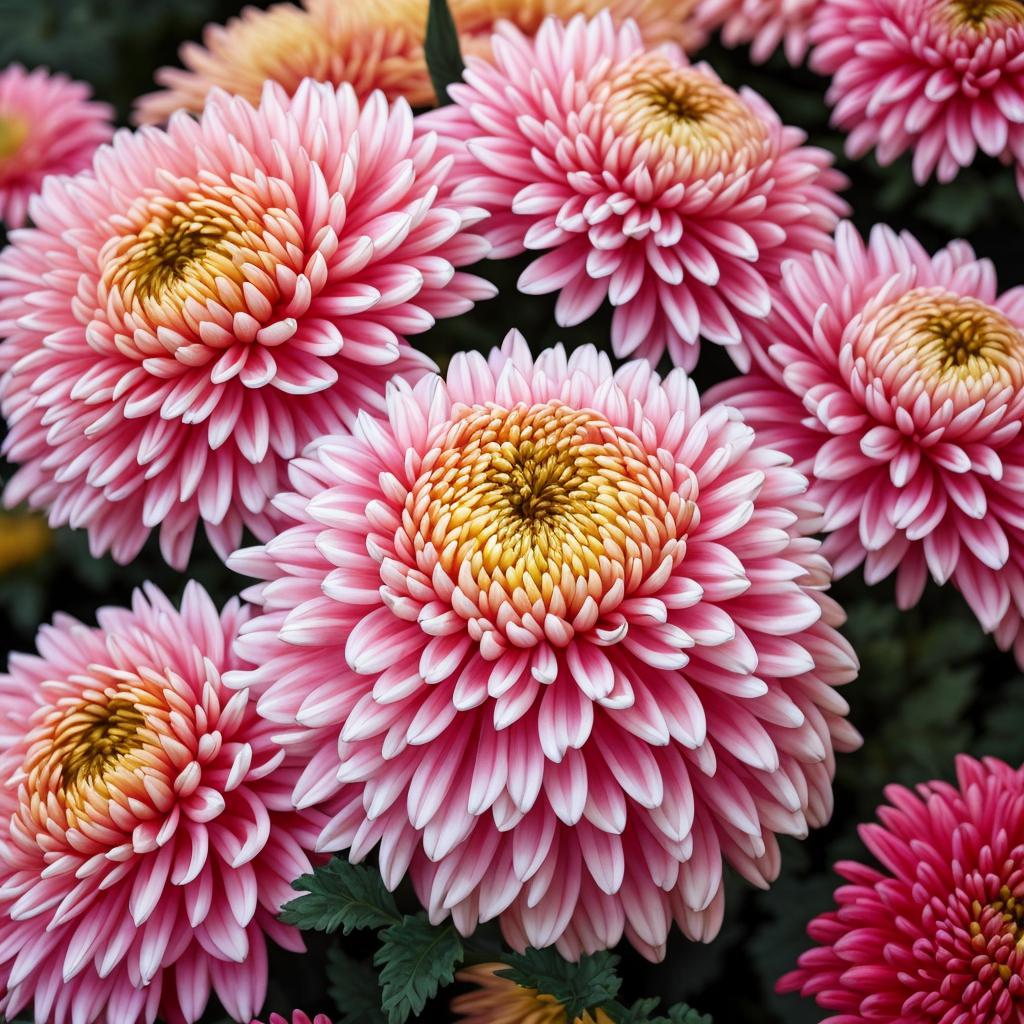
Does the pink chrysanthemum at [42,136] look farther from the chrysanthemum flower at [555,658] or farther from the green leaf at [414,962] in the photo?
the green leaf at [414,962]

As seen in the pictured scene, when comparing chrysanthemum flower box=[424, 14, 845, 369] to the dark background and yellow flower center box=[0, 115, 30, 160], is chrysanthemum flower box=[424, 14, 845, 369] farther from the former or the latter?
yellow flower center box=[0, 115, 30, 160]

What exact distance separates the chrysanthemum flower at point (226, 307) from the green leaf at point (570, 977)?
267 millimetres

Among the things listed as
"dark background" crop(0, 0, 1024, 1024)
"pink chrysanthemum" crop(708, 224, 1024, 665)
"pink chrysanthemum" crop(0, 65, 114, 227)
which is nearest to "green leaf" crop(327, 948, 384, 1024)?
"dark background" crop(0, 0, 1024, 1024)

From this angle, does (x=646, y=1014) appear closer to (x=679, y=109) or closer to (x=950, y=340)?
(x=950, y=340)

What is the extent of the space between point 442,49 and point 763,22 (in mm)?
270

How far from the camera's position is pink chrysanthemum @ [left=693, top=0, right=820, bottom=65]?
0.87 meters

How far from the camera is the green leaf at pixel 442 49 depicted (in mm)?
772

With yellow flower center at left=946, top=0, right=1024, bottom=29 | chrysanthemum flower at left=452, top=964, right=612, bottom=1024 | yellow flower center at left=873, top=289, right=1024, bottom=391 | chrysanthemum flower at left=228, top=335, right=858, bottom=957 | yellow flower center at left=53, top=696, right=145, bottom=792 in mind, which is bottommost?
chrysanthemum flower at left=452, top=964, right=612, bottom=1024

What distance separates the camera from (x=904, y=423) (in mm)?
667

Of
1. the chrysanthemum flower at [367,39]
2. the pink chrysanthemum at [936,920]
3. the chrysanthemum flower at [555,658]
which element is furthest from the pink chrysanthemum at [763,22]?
the pink chrysanthemum at [936,920]

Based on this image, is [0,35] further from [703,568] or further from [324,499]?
[703,568]

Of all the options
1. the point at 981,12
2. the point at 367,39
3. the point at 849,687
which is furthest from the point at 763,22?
the point at 849,687

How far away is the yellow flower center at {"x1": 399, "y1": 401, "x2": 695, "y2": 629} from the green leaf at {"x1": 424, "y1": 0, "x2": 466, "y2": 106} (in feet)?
0.92

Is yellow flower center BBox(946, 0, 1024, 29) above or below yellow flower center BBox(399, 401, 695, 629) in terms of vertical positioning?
above
